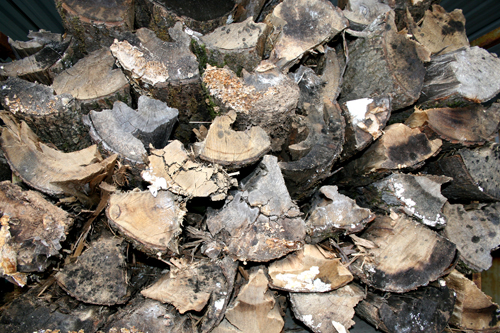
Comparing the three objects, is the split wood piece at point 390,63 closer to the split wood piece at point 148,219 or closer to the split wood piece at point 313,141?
the split wood piece at point 313,141

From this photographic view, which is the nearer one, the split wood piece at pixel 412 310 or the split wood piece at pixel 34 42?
the split wood piece at pixel 412 310

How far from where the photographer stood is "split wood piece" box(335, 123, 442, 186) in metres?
1.75

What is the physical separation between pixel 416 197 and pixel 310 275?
79 centimetres

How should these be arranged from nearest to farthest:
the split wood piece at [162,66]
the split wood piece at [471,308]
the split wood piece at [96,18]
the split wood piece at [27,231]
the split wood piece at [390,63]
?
the split wood piece at [27,231] < the split wood piece at [162,66] < the split wood piece at [96,18] < the split wood piece at [390,63] < the split wood piece at [471,308]

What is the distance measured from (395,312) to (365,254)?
0.38m

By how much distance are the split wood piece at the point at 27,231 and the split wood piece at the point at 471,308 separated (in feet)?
7.90

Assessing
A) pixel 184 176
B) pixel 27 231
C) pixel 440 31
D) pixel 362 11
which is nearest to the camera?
pixel 27 231

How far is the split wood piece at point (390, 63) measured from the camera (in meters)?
1.80

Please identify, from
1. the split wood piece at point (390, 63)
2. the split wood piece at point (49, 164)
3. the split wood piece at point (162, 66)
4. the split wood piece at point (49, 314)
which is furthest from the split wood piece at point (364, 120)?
the split wood piece at point (49, 314)

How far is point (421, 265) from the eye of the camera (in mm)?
1659

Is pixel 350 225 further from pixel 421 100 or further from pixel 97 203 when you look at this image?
pixel 97 203

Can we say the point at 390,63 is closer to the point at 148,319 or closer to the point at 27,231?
the point at 148,319

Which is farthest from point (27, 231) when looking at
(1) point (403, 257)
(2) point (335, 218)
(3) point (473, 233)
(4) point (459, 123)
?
(3) point (473, 233)

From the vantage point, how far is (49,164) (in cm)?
149
